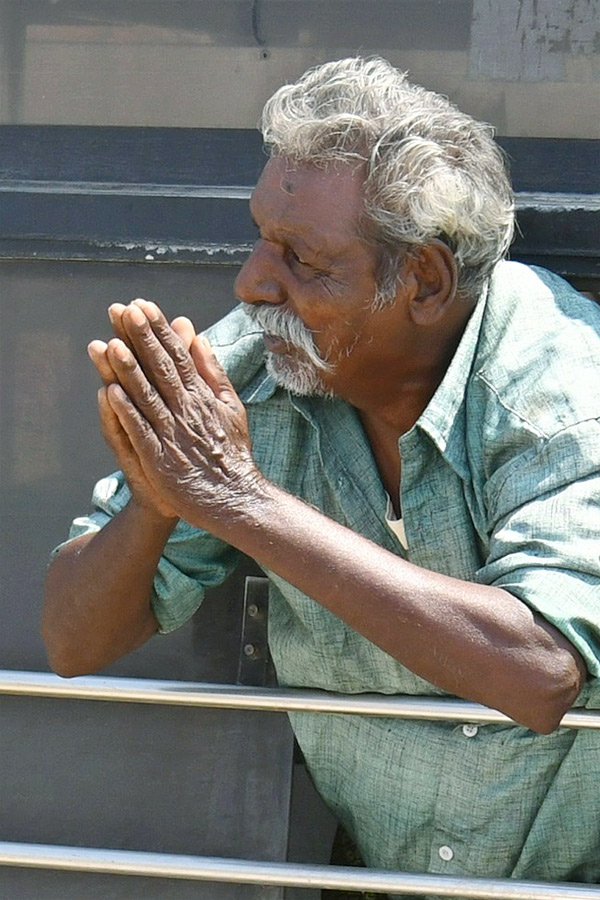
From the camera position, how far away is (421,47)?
7.77 feet

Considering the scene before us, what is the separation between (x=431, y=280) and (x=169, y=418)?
52 cm

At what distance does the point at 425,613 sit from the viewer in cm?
193

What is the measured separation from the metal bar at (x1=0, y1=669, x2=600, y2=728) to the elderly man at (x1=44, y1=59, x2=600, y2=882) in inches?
1.6

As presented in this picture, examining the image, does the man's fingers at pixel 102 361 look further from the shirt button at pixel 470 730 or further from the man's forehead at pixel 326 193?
the shirt button at pixel 470 730

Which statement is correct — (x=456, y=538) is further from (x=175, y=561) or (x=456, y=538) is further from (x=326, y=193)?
(x=326, y=193)

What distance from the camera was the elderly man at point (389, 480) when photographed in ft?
6.38

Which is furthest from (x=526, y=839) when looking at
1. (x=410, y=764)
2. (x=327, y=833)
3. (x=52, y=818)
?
(x=52, y=818)

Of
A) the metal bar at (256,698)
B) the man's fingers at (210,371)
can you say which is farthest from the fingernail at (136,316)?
the metal bar at (256,698)

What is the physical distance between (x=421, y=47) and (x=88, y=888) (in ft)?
5.07

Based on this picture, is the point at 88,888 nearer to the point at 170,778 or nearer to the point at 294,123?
the point at 170,778

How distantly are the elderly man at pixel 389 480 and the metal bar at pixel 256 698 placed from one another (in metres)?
0.04

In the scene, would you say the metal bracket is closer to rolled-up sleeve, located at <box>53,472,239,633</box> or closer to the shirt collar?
rolled-up sleeve, located at <box>53,472,239,633</box>

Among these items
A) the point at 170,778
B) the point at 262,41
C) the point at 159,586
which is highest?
the point at 262,41

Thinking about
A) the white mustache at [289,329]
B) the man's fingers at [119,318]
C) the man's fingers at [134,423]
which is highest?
the man's fingers at [119,318]
